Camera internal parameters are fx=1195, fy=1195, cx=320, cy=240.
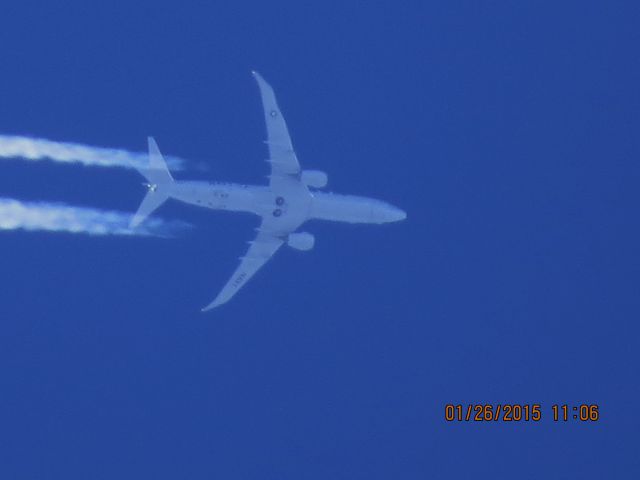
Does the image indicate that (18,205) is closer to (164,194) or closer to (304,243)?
(164,194)

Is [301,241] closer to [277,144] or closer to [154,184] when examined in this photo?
[277,144]

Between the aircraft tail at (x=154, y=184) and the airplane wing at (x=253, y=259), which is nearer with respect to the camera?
the aircraft tail at (x=154, y=184)

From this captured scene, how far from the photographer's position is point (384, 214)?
44469mm

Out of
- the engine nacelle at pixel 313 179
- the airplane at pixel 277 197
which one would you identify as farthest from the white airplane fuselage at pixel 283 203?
the engine nacelle at pixel 313 179

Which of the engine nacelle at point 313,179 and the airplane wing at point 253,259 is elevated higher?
the engine nacelle at point 313,179

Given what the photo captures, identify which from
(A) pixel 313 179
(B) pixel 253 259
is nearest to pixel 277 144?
(A) pixel 313 179

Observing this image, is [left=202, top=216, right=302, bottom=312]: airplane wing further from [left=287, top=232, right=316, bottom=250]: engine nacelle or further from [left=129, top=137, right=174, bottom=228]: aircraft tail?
[left=129, top=137, right=174, bottom=228]: aircraft tail

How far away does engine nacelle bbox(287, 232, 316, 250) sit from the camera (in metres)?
43.7

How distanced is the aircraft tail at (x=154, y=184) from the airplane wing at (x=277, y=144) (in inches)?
151

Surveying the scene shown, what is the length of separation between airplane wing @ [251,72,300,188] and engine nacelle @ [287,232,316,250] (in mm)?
1980

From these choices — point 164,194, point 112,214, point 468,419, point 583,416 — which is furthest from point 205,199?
point 583,416

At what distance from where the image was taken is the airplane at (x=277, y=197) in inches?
1689

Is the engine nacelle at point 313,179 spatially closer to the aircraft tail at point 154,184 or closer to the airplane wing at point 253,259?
the airplane wing at point 253,259

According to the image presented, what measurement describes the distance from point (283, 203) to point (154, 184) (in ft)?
15.6
